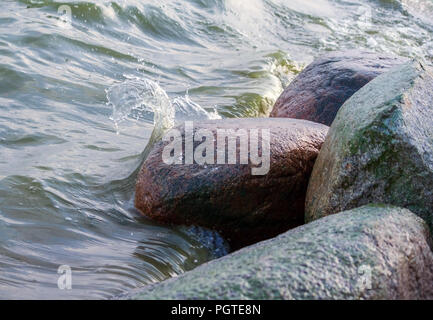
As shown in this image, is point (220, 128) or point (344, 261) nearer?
point (344, 261)

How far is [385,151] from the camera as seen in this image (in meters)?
3.09

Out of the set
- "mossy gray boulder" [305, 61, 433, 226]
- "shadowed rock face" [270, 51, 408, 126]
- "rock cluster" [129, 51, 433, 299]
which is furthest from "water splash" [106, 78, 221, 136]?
"mossy gray boulder" [305, 61, 433, 226]

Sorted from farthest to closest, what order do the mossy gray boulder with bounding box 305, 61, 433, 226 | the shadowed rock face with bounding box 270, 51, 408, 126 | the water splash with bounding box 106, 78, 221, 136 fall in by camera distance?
the water splash with bounding box 106, 78, 221, 136 → the shadowed rock face with bounding box 270, 51, 408, 126 → the mossy gray boulder with bounding box 305, 61, 433, 226

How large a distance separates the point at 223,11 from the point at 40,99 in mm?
5003

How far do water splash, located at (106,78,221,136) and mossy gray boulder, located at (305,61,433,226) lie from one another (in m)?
2.09

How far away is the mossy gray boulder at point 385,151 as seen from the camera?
3.03m

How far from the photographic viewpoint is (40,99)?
19.8 ft

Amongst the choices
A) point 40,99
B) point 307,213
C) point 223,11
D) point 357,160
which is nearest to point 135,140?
point 40,99

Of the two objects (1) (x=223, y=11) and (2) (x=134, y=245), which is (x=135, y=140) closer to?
(2) (x=134, y=245)

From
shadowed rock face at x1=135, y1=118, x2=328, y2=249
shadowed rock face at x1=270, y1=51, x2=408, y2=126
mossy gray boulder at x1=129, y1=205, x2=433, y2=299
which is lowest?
mossy gray boulder at x1=129, y1=205, x2=433, y2=299

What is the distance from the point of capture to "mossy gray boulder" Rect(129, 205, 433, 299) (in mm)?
2184

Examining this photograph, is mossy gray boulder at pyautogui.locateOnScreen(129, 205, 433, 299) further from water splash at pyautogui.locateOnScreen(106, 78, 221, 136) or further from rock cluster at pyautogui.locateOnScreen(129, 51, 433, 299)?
water splash at pyautogui.locateOnScreen(106, 78, 221, 136)

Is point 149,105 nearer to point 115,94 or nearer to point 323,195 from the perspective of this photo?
point 115,94

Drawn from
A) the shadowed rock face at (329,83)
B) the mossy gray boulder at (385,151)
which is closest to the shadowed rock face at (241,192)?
the mossy gray boulder at (385,151)
